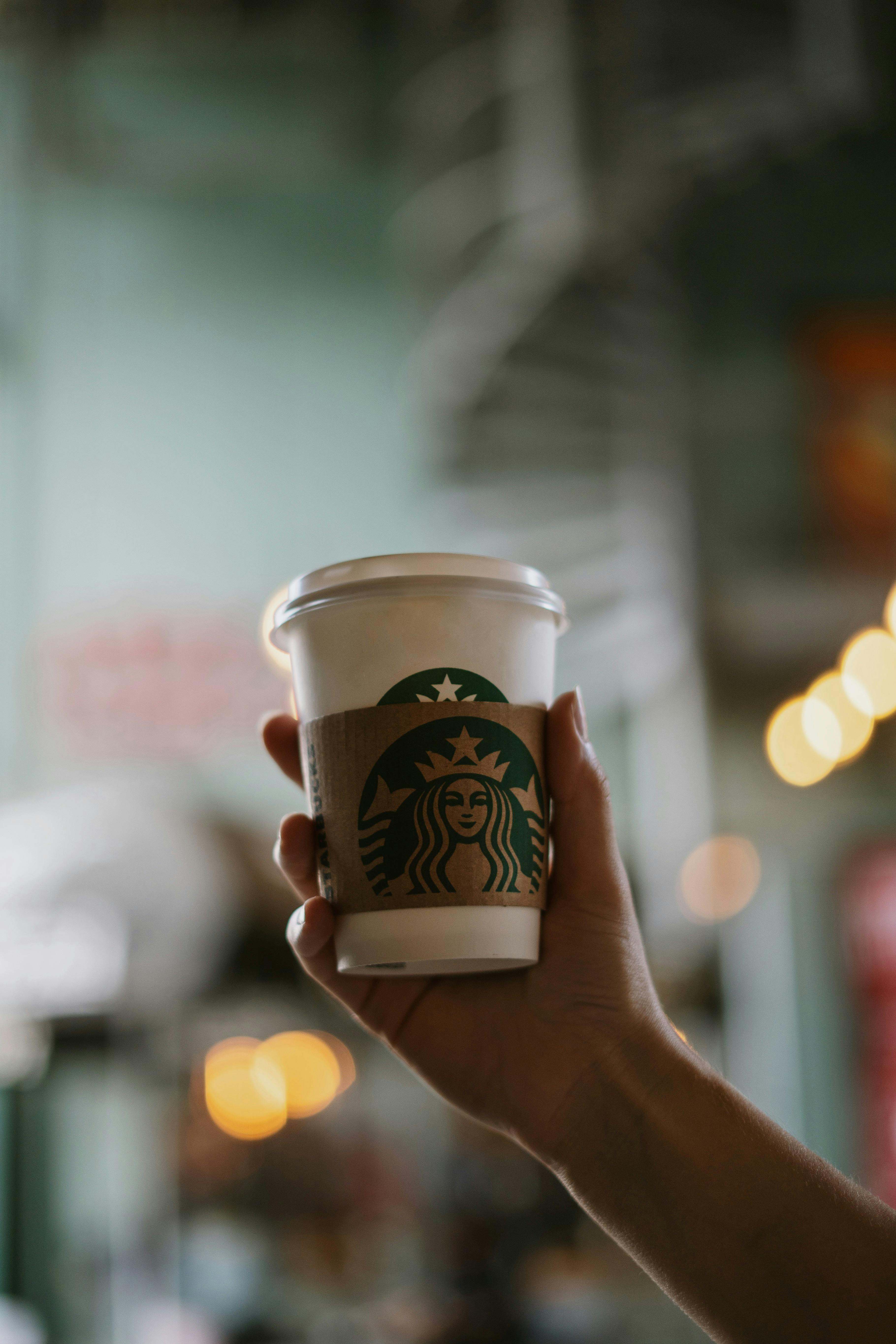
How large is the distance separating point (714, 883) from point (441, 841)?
3.79 meters

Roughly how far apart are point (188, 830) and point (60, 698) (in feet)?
3.74

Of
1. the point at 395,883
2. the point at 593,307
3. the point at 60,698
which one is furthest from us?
the point at 60,698

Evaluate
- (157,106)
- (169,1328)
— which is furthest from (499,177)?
(169,1328)

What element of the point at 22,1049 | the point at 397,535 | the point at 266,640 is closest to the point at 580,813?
the point at 22,1049

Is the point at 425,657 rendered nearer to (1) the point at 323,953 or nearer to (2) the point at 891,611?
(1) the point at 323,953

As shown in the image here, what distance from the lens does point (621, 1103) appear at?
96 cm

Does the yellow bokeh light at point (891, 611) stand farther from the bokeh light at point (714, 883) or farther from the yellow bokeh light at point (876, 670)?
the bokeh light at point (714, 883)

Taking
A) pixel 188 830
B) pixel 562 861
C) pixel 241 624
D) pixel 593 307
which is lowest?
pixel 188 830

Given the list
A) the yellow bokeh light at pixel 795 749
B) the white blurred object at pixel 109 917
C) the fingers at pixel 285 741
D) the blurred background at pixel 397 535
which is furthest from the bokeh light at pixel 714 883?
the fingers at pixel 285 741

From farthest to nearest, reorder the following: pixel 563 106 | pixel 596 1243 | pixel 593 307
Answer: pixel 593 307
pixel 596 1243
pixel 563 106

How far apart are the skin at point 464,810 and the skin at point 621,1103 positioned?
0.09m

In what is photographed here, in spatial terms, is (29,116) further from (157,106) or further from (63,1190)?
(63,1190)

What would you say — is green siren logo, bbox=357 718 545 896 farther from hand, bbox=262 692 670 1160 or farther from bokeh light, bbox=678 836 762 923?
bokeh light, bbox=678 836 762 923

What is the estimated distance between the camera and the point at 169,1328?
3588 millimetres
